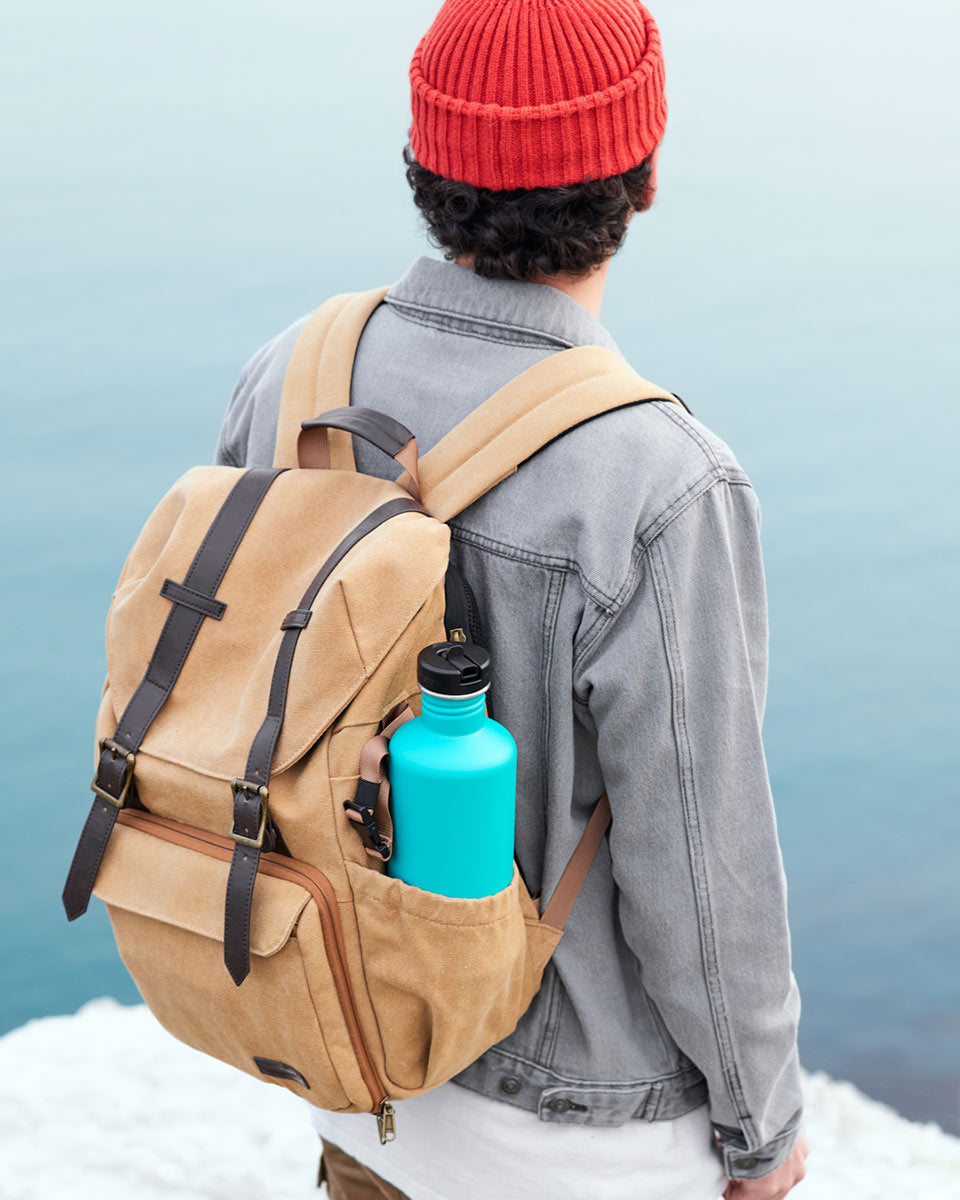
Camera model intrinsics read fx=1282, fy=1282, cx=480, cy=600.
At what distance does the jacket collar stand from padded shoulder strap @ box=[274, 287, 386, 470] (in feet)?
0.22

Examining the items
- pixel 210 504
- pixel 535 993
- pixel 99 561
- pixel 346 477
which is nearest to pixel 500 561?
pixel 346 477

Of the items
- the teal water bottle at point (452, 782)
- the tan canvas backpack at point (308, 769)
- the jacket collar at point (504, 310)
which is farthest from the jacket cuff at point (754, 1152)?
the jacket collar at point (504, 310)

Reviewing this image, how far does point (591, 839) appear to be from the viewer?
3.51 ft

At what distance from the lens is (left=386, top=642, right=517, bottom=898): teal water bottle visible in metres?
0.90

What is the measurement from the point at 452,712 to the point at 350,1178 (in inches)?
25.8

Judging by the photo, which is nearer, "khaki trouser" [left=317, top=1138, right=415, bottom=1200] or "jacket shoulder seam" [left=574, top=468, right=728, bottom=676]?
"jacket shoulder seam" [left=574, top=468, right=728, bottom=676]

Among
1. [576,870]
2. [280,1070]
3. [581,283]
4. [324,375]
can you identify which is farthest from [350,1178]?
[581,283]

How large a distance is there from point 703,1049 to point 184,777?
49 cm

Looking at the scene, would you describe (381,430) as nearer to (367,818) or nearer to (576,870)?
(367,818)

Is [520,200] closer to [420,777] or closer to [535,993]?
[420,777]

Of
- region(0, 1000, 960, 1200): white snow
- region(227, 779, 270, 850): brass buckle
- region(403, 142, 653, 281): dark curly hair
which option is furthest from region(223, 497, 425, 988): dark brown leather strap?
region(0, 1000, 960, 1200): white snow

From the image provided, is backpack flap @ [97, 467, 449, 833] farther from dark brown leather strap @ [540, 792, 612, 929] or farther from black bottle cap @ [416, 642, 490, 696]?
dark brown leather strap @ [540, 792, 612, 929]

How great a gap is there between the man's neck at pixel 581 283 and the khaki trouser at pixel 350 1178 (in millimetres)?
853

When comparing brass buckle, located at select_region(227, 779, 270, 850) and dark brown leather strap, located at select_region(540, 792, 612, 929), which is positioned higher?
brass buckle, located at select_region(227, 779, 270, 850)
